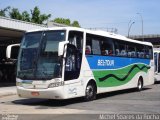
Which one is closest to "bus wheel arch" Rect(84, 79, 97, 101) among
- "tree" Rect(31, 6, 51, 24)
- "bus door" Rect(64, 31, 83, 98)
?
"bus door" Rect(64, 31, 83, 98)

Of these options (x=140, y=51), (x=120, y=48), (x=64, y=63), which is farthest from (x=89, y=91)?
(x=140, y=51)

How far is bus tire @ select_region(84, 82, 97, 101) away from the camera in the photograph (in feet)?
56.6

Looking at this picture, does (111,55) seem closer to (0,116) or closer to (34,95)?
(34,95)

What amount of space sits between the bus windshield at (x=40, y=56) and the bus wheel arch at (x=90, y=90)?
2.32 m

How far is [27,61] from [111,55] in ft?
16.7

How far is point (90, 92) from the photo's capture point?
691 inches

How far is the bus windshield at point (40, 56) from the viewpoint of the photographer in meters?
15.5

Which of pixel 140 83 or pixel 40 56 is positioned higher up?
pixel 40 56

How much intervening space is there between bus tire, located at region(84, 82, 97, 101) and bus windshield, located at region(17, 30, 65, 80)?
7.66ft

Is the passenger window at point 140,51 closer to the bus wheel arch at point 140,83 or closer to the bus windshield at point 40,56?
the bus wheel arch at point 140,83

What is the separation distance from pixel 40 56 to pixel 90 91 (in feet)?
9.89

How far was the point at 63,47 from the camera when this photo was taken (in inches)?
594

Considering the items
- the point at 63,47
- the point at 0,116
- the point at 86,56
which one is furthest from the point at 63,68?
the point at 0,116

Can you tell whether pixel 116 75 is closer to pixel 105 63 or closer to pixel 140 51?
pixel 105 63
